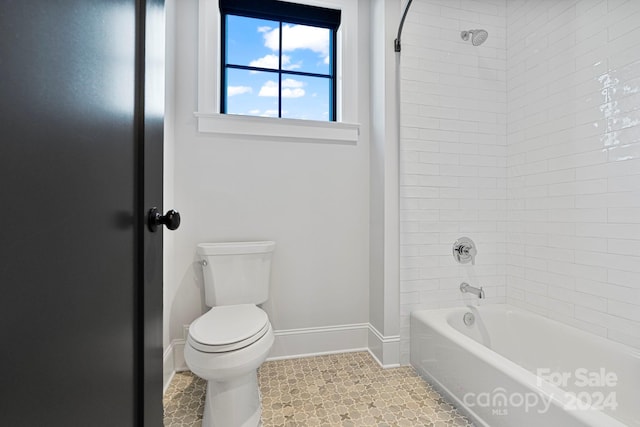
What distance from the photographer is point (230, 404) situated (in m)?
1.29

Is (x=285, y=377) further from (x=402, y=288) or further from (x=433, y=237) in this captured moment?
(x=433, y=237)

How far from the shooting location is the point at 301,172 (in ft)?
6.64

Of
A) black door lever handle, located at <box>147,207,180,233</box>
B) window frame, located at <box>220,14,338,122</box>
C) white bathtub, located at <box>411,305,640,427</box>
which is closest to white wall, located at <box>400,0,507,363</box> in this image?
white bathtub, located at <box>411,305,640,427</box>

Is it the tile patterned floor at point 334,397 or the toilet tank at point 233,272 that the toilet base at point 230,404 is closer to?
the tile patterned floor at point 334,397

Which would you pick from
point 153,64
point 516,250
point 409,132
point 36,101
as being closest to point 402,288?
point 516,250

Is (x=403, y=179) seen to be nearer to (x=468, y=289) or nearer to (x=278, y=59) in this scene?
(x=468, y=289)

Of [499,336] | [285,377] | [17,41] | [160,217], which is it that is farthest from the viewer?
[499,336]

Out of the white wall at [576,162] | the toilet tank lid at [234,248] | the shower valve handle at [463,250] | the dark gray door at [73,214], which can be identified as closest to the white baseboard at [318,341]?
the toilet tank lid at [234,248]

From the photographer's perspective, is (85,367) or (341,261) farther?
(341,261)

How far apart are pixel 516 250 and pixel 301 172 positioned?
4.96 feet

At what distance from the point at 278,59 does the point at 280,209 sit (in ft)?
3.49

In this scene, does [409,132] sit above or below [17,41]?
above

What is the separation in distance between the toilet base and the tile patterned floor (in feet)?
0.34

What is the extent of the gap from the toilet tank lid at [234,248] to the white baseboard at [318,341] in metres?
0.60
